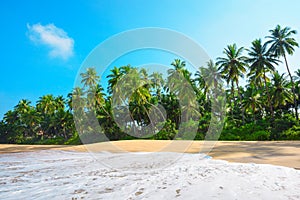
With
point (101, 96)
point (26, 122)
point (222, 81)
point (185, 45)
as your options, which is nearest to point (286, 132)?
point (222, 81)

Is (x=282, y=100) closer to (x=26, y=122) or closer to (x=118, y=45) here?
(x=118, y=45)

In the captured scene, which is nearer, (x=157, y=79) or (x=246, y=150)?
(x=246, y=150)

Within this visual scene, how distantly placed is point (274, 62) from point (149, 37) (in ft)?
87.8

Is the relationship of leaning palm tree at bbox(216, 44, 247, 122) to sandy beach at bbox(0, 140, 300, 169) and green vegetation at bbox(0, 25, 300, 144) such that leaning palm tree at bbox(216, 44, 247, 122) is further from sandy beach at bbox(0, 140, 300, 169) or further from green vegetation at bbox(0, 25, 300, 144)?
sandy beach at bbox(0, 140, 300, 169)

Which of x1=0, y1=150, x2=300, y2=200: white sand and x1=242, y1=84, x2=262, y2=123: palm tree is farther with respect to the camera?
x1=242, y1=84, x2=262, y2=123: palm tree

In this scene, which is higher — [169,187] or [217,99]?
[217,99]

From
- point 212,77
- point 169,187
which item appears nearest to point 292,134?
point 212,77

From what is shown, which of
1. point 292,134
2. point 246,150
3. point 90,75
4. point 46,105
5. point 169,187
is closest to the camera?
point 169,187

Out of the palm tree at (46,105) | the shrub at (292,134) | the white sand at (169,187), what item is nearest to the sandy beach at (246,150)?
the white sand at (169,187)

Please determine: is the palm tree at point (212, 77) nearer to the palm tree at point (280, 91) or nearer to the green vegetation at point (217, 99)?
the green vegetation at point (217, 99)


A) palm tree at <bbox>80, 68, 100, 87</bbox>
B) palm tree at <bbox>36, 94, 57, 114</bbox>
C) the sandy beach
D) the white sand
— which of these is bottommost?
the white sand

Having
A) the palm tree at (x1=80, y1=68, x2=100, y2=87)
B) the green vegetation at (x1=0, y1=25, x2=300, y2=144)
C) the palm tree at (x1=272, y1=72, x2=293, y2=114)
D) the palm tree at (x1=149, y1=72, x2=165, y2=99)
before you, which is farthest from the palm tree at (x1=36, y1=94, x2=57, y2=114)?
the palm tree at (x1=272, y1=72, x2=293, y2=114)

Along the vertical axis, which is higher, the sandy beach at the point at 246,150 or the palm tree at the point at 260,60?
the palm tree at the point at 260,60

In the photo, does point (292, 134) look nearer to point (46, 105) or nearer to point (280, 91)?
point (280, 91)
